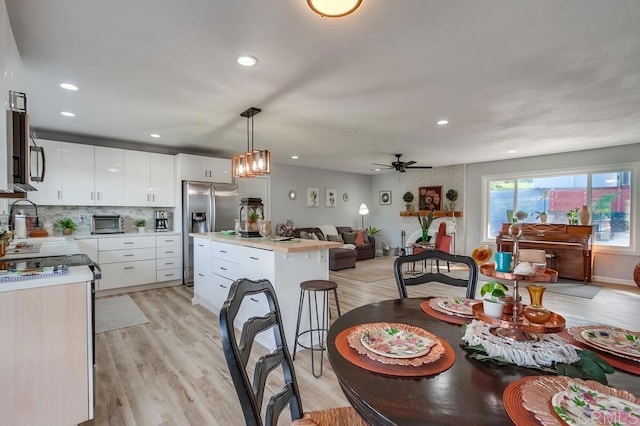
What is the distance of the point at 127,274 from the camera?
15.7 feet

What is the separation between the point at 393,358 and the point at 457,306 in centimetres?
68

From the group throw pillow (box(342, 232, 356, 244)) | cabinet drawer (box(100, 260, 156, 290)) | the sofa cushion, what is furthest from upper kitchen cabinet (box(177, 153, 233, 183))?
throw pillow (box(342, 232, 356, 244))

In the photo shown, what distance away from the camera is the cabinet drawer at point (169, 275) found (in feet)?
16.7

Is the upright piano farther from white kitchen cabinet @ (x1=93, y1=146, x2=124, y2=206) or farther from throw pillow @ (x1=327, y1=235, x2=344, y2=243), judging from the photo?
white kitchen cabinet @ (x1=93, y1=146, x2=124, y2=206)

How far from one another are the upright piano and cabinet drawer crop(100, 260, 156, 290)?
609cm

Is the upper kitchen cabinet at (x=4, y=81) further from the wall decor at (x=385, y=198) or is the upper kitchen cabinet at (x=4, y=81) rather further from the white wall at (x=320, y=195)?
the wall decor at (x=385, y=198)

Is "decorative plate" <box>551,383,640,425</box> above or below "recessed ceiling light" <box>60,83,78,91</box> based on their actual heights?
below

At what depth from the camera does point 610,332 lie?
1203 mm

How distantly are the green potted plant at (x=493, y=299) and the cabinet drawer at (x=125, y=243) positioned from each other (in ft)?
16.8

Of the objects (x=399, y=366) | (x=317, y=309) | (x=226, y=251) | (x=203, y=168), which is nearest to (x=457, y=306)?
(x=399, y=366)

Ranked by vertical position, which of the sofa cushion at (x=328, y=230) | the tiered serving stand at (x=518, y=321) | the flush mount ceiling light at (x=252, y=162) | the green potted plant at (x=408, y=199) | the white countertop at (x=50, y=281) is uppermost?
the flush mount ceiling light at (x=252, y=162)

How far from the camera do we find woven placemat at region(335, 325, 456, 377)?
3.05 ft

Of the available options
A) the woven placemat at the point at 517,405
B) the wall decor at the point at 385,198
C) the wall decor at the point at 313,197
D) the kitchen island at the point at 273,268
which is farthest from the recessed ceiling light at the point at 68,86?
the wall decor at the point at 385,198

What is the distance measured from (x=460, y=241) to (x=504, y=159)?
2123 millimetres
